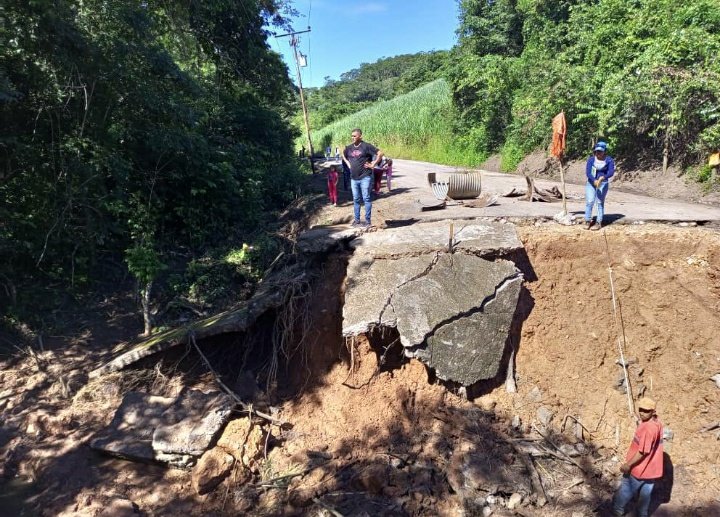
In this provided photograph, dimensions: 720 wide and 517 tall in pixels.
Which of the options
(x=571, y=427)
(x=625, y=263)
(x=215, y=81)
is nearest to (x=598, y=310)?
(x=625, y=263)

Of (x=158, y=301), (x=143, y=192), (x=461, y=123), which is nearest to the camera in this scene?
(x=158, y=301)

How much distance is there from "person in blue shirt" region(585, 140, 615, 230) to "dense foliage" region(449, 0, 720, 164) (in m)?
4.49

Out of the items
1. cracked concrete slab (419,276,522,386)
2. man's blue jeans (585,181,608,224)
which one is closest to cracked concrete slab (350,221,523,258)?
cracked concrete slab (419,276,522,386)

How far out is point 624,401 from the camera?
5.48 m

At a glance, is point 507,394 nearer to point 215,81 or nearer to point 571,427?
point 571,427

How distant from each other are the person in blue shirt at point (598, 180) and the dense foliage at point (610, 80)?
449 cm

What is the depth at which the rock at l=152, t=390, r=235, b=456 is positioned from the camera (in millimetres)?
4719

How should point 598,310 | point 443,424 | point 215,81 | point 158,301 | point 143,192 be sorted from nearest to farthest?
1. point 443,424
2. point 598,310
3. point 158,301
4. point 143,192
5. point 215,81

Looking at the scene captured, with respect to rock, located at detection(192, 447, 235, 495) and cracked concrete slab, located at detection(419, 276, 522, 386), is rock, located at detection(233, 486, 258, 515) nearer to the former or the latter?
rock, located at detection(192, 447, 235, 495)

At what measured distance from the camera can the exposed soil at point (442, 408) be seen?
14.6ft

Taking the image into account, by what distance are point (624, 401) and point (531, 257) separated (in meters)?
2.07

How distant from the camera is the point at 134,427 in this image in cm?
502

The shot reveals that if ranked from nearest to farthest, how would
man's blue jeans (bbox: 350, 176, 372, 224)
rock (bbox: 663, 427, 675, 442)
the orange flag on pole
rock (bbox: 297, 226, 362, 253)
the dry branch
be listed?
1. the dry branch
2. rock (bbox: 663, 427, 675, 442)
3. rock (bbox: 297, 226, 362, 253)
4. man's blue jeans (bbox: 350, 176, 372, 224)
5. the orange flag on pole

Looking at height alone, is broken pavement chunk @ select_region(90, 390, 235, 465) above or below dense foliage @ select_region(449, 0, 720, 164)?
below
